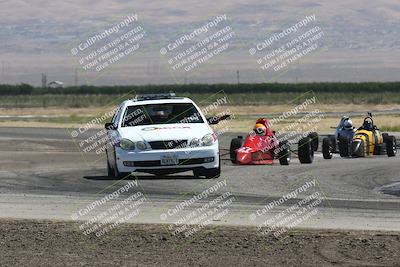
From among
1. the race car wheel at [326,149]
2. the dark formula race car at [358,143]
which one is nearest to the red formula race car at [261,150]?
the race car wheel at [326,149]

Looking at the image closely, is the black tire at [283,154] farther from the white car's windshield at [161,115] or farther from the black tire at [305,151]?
the white car's windshield at [161,115]

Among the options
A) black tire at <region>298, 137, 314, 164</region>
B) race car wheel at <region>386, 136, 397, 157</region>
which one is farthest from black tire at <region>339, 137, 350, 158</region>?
black tire at <region>298, 137, 314, 164</region>

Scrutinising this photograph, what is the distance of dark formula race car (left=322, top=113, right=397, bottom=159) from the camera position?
28172 mm

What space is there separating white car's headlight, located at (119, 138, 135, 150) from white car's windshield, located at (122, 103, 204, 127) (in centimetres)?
96

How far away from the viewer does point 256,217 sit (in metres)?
15.3

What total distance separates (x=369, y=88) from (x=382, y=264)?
11344cm

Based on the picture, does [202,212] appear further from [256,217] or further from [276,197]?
[276,197]

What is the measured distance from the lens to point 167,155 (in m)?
20.1

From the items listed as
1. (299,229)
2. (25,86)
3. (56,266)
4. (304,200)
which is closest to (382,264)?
(299,229)

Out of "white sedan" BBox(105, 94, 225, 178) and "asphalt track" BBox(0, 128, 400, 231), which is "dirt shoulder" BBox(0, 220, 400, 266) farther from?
"white sedan" BBox(105, 94, 225, 178)

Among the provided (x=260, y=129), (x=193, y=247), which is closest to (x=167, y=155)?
(x=260, y=129)

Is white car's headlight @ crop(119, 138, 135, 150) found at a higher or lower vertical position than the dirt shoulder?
lower

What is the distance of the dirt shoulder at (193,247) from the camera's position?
11.8 metres

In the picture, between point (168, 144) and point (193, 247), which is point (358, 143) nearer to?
point (168, 144)
